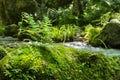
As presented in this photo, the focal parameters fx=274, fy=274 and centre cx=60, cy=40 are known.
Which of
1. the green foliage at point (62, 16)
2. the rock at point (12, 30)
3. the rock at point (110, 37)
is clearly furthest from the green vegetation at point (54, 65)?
the green foliage at point (62, 16)

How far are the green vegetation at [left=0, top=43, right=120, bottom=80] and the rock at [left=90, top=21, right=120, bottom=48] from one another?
3686 mm

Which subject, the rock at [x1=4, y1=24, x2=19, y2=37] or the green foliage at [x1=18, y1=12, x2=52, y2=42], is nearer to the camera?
the green foliage at [x1=18, y1=12, x2=52, y2=42]

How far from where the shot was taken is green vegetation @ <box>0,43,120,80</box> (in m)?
3.24

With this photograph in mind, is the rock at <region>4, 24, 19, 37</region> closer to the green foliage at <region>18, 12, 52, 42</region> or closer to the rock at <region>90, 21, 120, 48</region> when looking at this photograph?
the green foliage at <region>18, 12, 52, 42</region>

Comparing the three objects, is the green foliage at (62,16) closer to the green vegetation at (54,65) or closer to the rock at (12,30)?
the rock at (12,30)

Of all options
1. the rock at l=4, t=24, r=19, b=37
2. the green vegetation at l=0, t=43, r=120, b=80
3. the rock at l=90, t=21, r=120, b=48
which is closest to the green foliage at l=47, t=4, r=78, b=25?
the rock at l=4, t=24, r=19, b=37

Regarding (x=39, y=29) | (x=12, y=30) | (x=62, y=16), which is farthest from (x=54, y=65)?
(x=62, y=16)

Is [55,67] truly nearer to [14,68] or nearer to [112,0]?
[14,68]

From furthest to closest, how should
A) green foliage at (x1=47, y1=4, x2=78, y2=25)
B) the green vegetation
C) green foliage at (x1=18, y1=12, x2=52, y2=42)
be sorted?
green foliage at (x1=47, y1=4, x2=78, y2=25) < green foliage at (x1=18, y1=12, x2=52, y2=42) < the green vegetation

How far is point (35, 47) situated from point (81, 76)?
0.72 metres

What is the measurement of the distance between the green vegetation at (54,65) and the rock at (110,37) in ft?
12.1

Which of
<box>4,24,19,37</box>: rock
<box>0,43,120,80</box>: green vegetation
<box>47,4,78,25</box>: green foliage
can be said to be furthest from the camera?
<box>47,4,78,25</box>: green foliage

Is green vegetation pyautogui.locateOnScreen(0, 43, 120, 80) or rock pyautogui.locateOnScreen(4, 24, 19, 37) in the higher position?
green vegetation pyautogui.locateOnScreen(0, 43, 120, 80)

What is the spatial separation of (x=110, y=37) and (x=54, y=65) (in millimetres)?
4560
